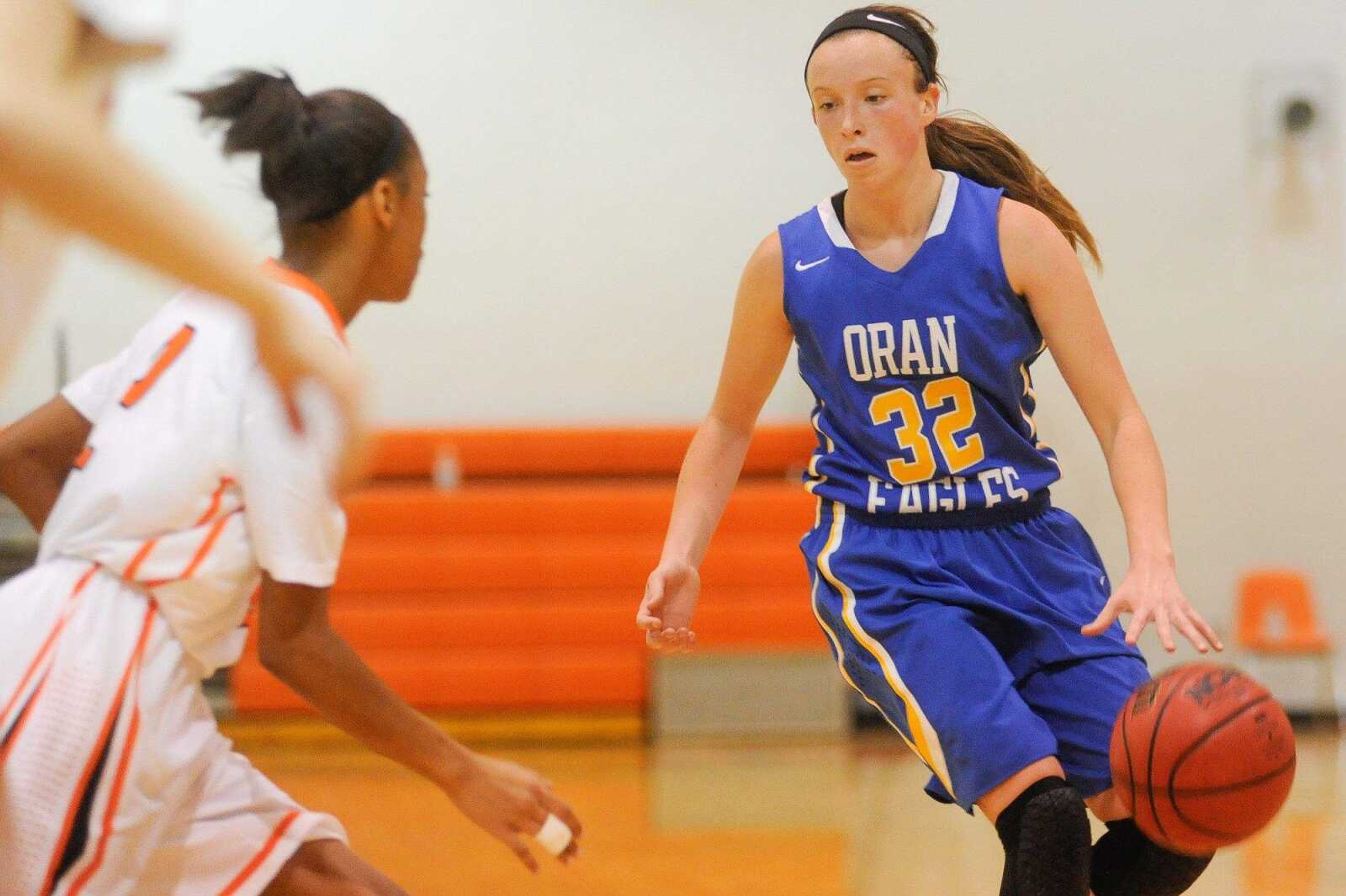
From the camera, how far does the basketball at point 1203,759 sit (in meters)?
2.31

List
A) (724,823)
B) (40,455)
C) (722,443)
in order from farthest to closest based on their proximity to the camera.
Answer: (724,823) → (722,443) → (40,455)

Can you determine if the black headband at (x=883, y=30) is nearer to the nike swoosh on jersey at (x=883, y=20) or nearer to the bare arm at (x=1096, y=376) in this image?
the nike swoosh on jersey at (x=883, y=20)

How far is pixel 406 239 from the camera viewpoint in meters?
2.40

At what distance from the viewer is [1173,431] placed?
733 cm

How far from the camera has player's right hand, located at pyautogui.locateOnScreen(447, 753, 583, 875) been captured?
6.97 ft

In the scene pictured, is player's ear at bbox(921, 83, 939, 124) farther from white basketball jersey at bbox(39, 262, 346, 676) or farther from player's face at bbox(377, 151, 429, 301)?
white basketball jersey at bbox(39, 262, 346, 676)

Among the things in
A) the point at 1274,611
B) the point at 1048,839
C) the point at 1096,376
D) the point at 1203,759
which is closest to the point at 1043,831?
the point at 1048,839

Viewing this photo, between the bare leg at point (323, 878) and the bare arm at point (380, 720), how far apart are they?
17cm

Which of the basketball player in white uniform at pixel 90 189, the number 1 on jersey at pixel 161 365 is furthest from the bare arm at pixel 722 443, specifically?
the basketball player in white uniform at pixel 90 189

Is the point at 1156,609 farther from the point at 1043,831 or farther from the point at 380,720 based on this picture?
the point at 380,720

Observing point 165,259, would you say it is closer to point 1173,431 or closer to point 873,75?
point 873,75

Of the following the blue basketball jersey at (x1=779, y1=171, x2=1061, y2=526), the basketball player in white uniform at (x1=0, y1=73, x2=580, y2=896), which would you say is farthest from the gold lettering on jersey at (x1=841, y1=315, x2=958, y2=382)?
the basketball player in white uniform at (x1=0, y1=73, x2=580, y2=896)

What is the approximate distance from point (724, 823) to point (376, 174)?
10.8 feet

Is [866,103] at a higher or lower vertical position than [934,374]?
higher
